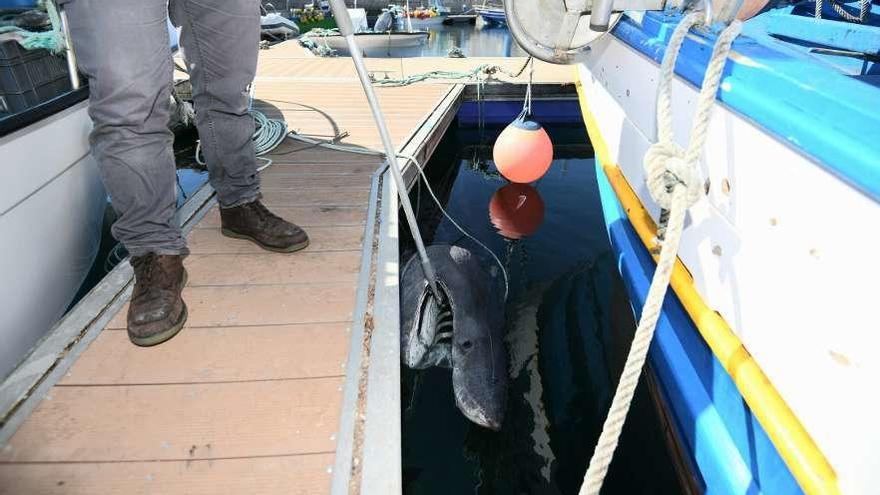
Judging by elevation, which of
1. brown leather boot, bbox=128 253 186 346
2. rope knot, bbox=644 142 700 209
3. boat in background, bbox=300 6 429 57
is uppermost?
rope knot, bbox=644 142 700 209

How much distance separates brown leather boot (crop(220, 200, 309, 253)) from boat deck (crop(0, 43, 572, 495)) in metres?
0.06

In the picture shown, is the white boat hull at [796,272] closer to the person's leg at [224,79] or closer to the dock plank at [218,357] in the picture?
the dock plank at [218,357]

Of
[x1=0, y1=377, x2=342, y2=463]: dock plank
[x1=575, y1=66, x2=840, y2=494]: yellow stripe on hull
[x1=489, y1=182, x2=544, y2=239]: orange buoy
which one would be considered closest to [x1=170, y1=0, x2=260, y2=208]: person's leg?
[x1=0, y1=377, x2=342, y2=463]: dock plank

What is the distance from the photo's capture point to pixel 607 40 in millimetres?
2977

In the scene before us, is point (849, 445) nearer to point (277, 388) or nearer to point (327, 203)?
point (277, 388)

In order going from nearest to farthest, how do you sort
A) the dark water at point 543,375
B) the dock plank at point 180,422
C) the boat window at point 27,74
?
the dock plank at point 180,422
the boat window at point 27,74
the dark water at point 543,375

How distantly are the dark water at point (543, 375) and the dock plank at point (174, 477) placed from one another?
40.6 inches

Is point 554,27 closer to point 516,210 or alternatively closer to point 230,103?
point 230,103

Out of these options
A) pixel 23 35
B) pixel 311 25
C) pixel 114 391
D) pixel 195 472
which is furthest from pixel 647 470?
pixel 311 25

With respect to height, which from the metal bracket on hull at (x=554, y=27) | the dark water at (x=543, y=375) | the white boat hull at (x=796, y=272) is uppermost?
the metal bracket on hull at (x=554, y=27)

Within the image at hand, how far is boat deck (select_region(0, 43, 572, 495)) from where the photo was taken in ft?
4.61

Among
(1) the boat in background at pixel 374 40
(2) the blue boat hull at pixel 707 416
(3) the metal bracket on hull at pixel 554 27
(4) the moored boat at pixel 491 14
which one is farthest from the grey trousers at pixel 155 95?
(4) the moored boat at pixel 491 14

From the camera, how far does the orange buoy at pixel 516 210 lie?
4.54m

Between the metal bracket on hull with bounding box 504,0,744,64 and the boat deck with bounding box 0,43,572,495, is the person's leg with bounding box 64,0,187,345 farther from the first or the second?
the metal bracket on hull with bounding box 504,0,744,64
